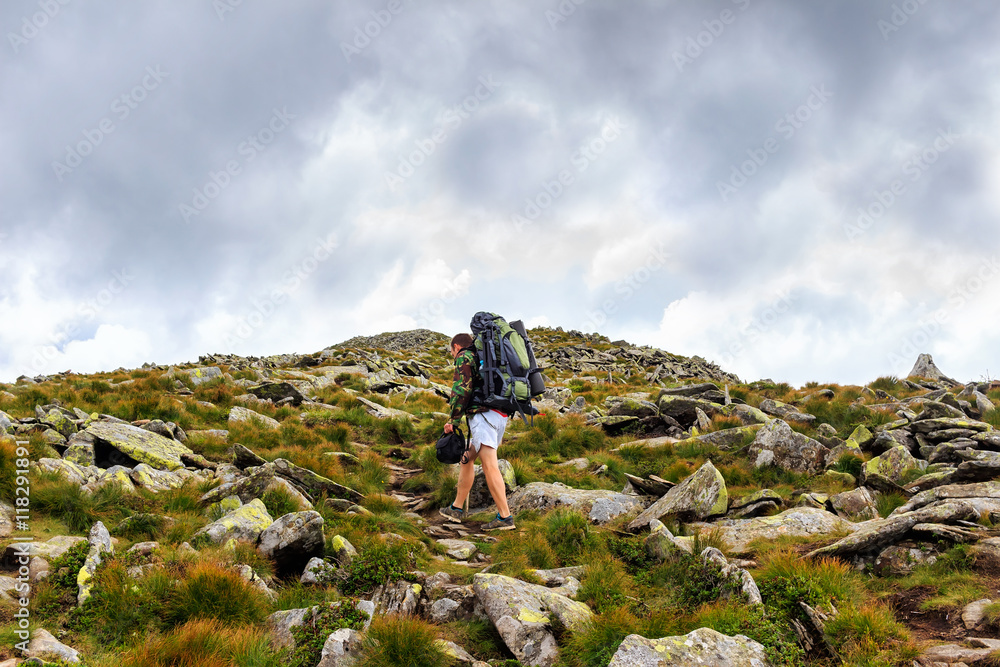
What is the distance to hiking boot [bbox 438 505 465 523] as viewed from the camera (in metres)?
9.58

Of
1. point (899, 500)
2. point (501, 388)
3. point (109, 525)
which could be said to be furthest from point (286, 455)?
point (899, 500)

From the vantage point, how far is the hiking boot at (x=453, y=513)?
9.58 metres

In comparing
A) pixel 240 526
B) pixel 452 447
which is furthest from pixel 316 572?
pixel 452 447

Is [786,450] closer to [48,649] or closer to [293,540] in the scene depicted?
[293,540]

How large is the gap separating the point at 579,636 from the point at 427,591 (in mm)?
2080

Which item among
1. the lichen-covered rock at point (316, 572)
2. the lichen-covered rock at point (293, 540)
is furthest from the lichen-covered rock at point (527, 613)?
the lichen-covered rock at point (293, 540)

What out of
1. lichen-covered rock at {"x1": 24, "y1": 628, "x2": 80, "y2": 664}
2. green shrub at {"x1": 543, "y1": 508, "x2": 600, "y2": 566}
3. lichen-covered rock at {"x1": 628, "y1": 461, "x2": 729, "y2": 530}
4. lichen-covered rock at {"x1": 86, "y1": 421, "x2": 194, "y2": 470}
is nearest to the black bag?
green shrub at {"x1": 543, "y1": 508, "x2": 600, "y2": 566}

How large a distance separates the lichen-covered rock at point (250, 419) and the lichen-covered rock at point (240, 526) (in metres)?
6.71

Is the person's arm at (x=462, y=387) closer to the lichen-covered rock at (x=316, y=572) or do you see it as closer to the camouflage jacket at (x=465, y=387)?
the camouflage jacket at (x=465, y=387)

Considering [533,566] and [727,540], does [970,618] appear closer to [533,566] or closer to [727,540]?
[727,540]

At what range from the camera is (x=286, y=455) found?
10.9m

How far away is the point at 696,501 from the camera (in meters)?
8.71

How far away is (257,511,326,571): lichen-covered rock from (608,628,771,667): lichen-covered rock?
4059mm

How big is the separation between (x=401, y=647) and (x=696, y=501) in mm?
5897
